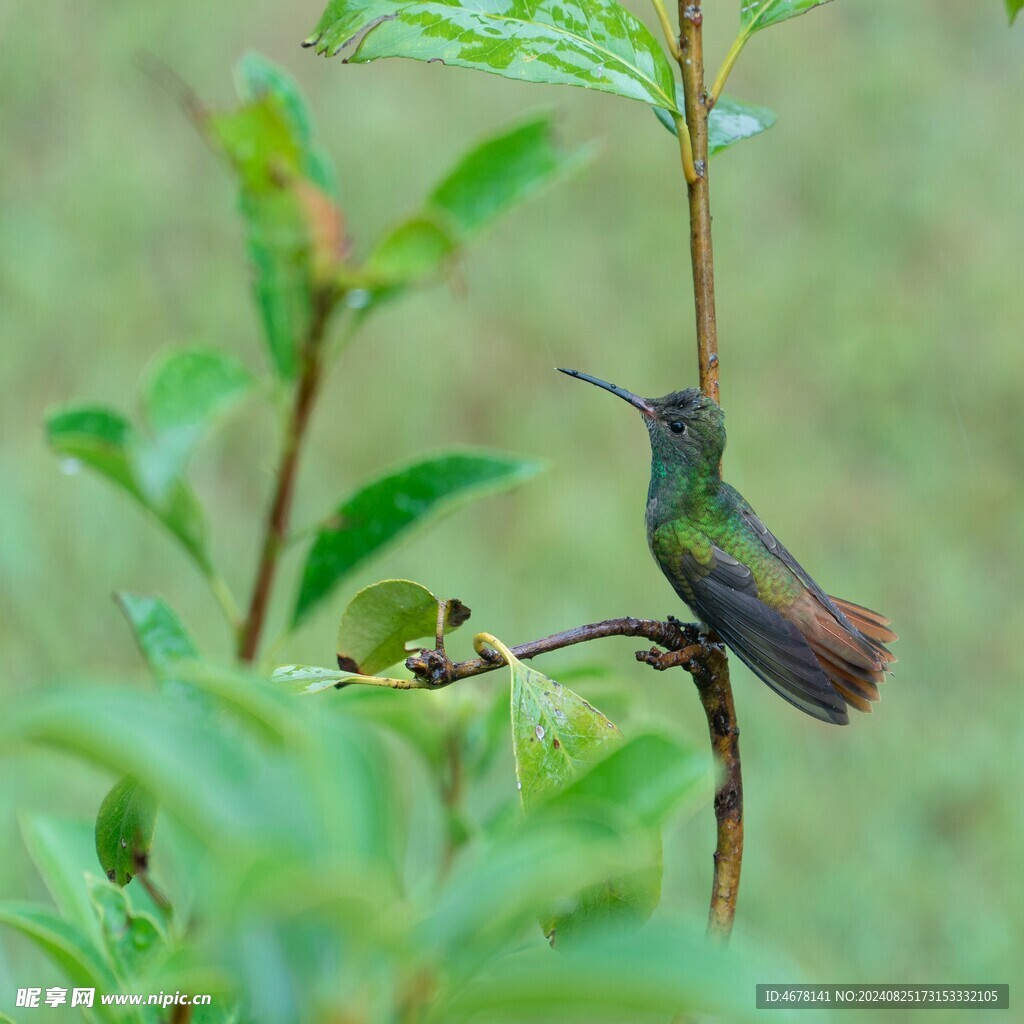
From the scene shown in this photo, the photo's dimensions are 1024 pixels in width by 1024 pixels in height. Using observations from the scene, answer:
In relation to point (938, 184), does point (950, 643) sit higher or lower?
lower

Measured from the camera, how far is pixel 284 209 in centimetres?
121

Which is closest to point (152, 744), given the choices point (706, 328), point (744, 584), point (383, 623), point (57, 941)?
point (57, 941)

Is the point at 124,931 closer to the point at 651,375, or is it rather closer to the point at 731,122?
the point at 731,122

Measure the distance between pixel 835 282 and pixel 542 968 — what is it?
6609 mm

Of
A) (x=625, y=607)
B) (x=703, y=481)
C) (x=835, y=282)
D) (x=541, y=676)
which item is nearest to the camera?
(x=541, y=676)

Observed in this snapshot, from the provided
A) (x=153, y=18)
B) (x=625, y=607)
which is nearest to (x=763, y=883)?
(x=625, y=607)

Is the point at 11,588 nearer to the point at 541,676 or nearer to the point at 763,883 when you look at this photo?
the point at 763,883

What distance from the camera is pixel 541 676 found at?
1210 mm

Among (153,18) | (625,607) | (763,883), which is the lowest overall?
(763,883)

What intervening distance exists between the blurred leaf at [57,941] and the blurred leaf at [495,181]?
2.45 feet

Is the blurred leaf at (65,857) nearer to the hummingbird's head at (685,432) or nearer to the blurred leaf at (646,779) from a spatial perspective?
the blurred leaf at (646,779)

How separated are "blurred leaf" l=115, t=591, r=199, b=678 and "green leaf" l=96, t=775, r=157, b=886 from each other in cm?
26

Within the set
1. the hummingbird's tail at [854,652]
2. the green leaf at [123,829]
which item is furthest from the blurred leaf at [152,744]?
the hummingbird's tail at [854,652]

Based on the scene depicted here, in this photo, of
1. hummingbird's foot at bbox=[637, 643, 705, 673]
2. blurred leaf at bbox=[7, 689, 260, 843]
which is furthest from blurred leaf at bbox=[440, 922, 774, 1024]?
hummingbird's foot at bbox=[637, 643, 705, 673]
